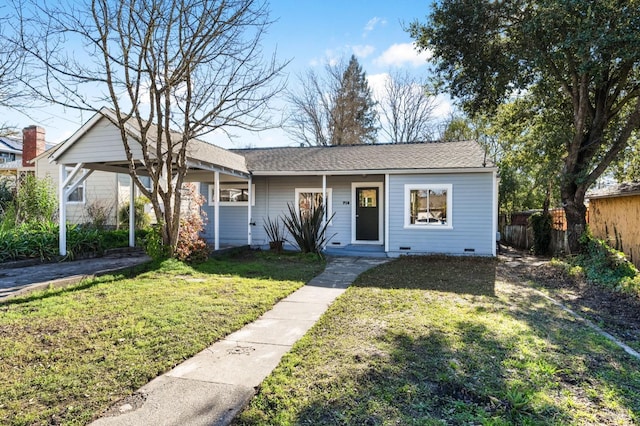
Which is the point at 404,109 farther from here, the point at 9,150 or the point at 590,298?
the point at 9,150

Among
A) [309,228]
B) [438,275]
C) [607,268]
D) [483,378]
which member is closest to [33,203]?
[309,228]

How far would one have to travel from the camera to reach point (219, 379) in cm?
297

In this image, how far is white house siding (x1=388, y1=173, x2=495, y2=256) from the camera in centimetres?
1062

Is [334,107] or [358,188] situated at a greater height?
[334,107]

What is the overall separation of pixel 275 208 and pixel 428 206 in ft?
17.3

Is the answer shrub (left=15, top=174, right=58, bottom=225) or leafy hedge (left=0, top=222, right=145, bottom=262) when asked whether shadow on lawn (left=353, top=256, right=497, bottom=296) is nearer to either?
leafy hedge (left=0, top=222, right=145, bottom=262)

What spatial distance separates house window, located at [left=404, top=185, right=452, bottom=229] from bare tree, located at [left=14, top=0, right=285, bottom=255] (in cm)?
508

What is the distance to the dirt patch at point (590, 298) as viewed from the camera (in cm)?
473

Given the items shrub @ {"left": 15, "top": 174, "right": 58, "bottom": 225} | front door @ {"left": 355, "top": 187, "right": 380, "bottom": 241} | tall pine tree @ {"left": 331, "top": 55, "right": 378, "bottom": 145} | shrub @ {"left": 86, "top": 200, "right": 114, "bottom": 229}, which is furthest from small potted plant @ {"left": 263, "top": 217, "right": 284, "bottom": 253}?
tall pine tree @ {"left": 331, "top": 55, "right": 378, "bottom": 145}

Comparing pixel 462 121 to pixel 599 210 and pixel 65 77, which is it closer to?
pixel 599 210

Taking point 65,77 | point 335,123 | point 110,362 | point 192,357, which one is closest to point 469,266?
point 192,357

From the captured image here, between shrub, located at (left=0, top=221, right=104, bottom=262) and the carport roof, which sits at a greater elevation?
the carport roof

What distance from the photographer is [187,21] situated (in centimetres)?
776

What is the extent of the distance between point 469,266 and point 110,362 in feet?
26.6
